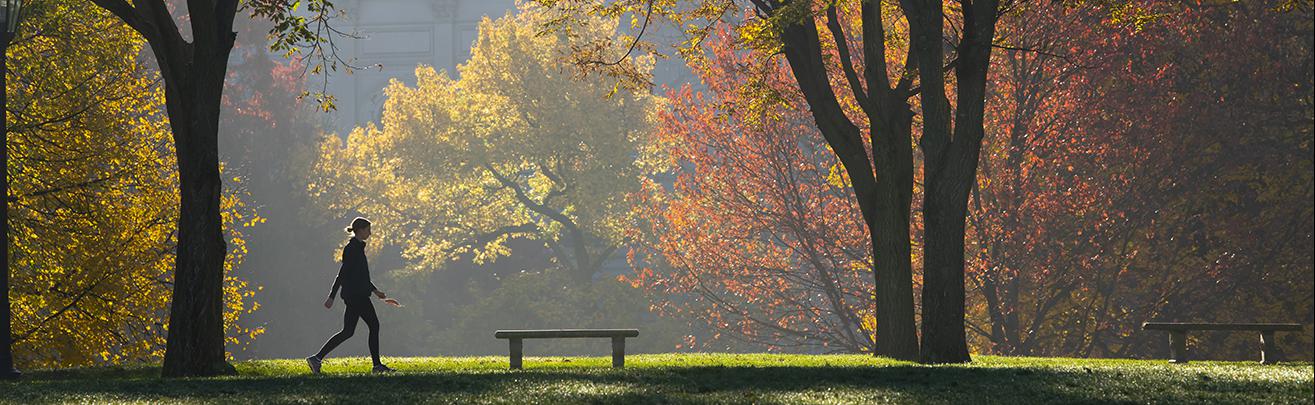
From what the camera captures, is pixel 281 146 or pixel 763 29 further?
pixel 281 146

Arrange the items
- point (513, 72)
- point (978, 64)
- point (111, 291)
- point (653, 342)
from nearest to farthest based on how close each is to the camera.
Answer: point (978, 64), point (111, 291), point (653, 342), point (513, 72)

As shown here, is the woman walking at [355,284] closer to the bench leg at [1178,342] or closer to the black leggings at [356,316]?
the black leggings at [356,316]

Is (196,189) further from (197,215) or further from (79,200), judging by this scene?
(79,200)

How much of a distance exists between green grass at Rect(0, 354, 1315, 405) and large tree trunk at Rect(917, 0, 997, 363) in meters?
2.47

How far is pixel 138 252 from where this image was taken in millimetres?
20422

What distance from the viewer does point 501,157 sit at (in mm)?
50969

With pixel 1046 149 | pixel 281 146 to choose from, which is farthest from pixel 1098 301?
pixel 281 146

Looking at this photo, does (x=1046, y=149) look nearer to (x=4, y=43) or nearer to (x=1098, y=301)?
(x=1098, y=301)

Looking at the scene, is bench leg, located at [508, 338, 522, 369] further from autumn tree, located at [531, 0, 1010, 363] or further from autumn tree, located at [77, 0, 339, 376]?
autumn tree, located at [531, 0, 1010, 363]

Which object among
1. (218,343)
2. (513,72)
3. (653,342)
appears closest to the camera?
(218,343)

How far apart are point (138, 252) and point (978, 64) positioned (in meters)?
11.8

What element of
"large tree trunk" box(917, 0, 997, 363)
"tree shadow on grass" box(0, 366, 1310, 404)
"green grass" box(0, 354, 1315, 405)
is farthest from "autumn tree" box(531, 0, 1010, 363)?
"tree shadow on grass" box(0, 366, 1310, 404)

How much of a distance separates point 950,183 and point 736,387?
19.4 feet

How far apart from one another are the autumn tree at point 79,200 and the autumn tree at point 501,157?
28339mm
